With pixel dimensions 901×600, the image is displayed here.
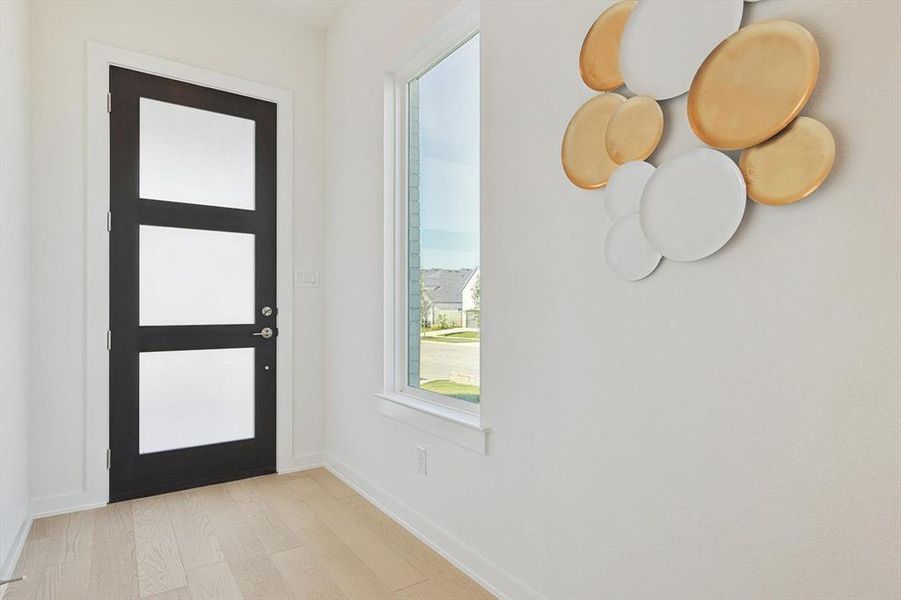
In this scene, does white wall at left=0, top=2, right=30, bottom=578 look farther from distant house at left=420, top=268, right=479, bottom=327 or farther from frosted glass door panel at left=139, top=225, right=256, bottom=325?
distant house at left=420, top=268, right=479, bottom=327

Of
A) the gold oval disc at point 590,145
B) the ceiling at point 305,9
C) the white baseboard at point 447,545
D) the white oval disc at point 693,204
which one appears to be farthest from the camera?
the ceiling at point 305,9

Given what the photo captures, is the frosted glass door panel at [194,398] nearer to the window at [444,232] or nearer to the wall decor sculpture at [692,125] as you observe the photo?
the window at [444,232]

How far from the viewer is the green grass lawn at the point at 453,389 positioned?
2213mm

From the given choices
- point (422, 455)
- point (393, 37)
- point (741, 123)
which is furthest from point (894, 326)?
point (393, 37)

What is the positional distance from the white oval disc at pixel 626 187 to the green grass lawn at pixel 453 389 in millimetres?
1037

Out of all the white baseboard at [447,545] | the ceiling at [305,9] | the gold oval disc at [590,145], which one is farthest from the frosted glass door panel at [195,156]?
the gold oval disc at [590,145]

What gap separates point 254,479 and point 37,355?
1.34 m

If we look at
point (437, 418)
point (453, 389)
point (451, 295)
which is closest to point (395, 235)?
point (451, 295)

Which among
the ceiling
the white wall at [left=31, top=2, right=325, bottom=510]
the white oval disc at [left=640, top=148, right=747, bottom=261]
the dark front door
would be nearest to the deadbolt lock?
the dark front door

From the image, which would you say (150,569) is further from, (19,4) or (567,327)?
(19,4)

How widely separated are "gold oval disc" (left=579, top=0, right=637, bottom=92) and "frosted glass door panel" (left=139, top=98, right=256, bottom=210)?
7.79 ft

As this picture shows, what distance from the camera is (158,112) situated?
2.95 meters

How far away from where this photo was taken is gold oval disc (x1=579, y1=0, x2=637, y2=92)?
56.2 inches

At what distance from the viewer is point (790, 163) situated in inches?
41.6
